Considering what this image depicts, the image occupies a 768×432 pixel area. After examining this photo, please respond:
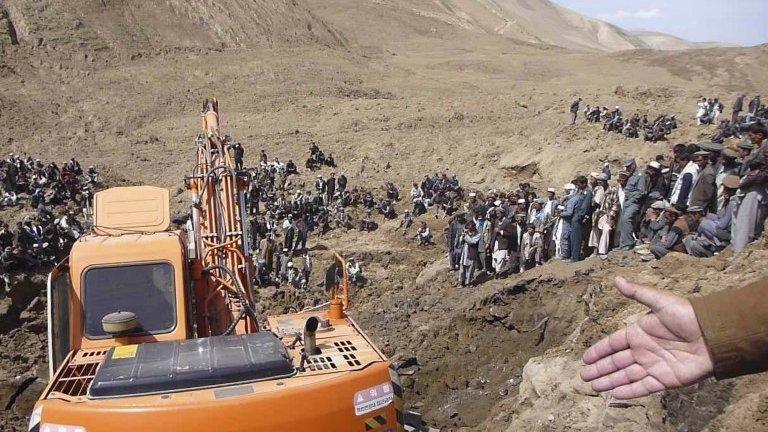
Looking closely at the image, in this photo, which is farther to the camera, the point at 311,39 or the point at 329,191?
the point at 311,39

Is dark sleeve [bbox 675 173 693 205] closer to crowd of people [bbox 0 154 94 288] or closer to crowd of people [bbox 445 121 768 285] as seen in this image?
crowd of people [bbox 445 121 768 285]

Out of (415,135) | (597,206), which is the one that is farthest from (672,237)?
(415,135)

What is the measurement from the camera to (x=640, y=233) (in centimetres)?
982

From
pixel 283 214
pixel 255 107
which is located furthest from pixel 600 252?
pixel 255 107

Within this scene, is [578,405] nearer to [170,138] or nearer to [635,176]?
[635,176]

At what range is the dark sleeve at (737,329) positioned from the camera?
7.13 feet

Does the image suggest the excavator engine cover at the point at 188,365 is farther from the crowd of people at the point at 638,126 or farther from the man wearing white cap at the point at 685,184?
the crowd of people at the point at 638,126

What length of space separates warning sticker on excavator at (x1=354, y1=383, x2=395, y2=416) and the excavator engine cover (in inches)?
19.1

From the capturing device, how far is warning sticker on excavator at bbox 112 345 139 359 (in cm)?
462

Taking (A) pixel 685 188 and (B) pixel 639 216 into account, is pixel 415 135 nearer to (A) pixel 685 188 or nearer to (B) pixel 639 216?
(B) pixel 639 216

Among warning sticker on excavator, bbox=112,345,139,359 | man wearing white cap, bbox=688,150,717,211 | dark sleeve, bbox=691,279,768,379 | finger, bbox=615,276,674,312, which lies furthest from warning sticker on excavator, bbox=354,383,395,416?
man wearing white cap, bbox=688,150,717,211

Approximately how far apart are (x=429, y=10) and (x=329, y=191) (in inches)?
2003

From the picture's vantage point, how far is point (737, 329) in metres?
2.20

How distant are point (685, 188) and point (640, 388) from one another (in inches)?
300
